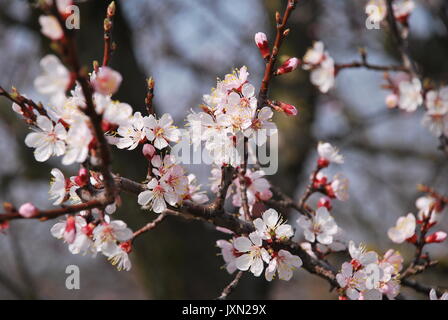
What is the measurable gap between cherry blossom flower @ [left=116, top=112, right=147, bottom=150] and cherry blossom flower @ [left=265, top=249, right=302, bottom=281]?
52cm

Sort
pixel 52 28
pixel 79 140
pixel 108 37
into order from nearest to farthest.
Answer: pixel 52 28
pixel 79 140
pixel 108 37

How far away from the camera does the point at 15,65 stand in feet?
15.5

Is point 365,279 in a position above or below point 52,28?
Result: below

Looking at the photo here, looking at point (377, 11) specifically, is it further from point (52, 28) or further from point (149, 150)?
point (52, 28)

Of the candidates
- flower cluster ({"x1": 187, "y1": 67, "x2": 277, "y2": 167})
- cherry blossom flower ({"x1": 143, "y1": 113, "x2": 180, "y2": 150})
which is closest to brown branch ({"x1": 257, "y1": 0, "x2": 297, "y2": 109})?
flower cluster ({"x1": 187, "y1": 67, "x2": 277, "y2": 167})

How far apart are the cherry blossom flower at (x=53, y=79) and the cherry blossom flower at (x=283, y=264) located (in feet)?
2.37

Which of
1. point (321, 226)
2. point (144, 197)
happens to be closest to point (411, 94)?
point (321, 226)

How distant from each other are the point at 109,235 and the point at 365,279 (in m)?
0.75

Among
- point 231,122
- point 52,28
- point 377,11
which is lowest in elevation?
point 231,122

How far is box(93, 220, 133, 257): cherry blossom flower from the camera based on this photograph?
41.7 inches

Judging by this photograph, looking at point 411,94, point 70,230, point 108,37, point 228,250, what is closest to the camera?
point 70,230

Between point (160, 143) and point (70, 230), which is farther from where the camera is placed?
point (160, 143)

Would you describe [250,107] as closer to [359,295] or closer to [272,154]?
[359,295]

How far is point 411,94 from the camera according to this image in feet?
6.50
